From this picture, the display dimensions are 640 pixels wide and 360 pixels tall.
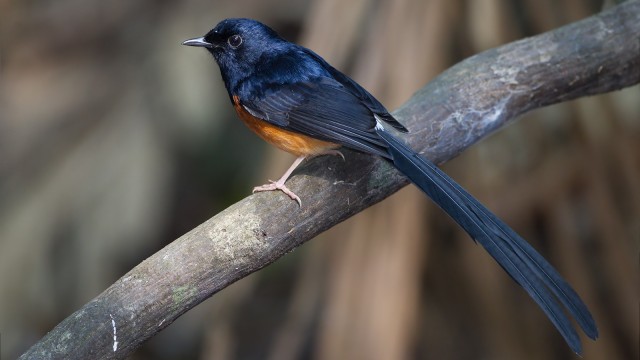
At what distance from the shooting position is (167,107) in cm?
471

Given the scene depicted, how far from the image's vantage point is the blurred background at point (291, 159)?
3699 millimetres

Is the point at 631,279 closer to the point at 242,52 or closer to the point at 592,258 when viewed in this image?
the point at 592,258

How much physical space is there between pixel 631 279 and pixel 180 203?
10.00ft

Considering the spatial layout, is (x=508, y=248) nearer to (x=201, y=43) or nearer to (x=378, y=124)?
(x=378, y=124)

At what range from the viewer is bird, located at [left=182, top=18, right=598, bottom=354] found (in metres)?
2.54

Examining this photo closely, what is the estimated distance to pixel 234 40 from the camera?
3471 mm

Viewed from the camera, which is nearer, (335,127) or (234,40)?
(335,127)

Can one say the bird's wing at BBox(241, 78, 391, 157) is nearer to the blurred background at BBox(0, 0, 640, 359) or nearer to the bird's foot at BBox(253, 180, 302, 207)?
the bird's foot at BBox(253, 180, 302, 207)

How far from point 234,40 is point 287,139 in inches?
22.6

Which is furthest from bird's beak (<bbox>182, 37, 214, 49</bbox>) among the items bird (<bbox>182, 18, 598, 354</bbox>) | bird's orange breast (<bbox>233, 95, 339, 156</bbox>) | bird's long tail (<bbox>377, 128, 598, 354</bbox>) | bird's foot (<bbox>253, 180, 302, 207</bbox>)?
bird's long tail (<bbox>377, 128, 598, 354</bbox>)

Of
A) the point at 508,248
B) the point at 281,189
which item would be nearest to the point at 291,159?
the point at 281,189

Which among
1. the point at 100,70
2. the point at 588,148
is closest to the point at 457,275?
the point at 588,148

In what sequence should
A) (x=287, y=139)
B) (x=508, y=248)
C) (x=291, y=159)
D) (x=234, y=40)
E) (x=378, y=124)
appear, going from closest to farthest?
(x=508, y=248), (x=378, y=124), (x=287, y=139), (x=234, y=40), (x=291, y=159)

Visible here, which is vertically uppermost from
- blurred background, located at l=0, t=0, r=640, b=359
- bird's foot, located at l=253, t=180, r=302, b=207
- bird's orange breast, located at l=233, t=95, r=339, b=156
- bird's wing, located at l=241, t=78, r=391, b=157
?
bird's wing, located at l=241, t=78, r=391, b=157
